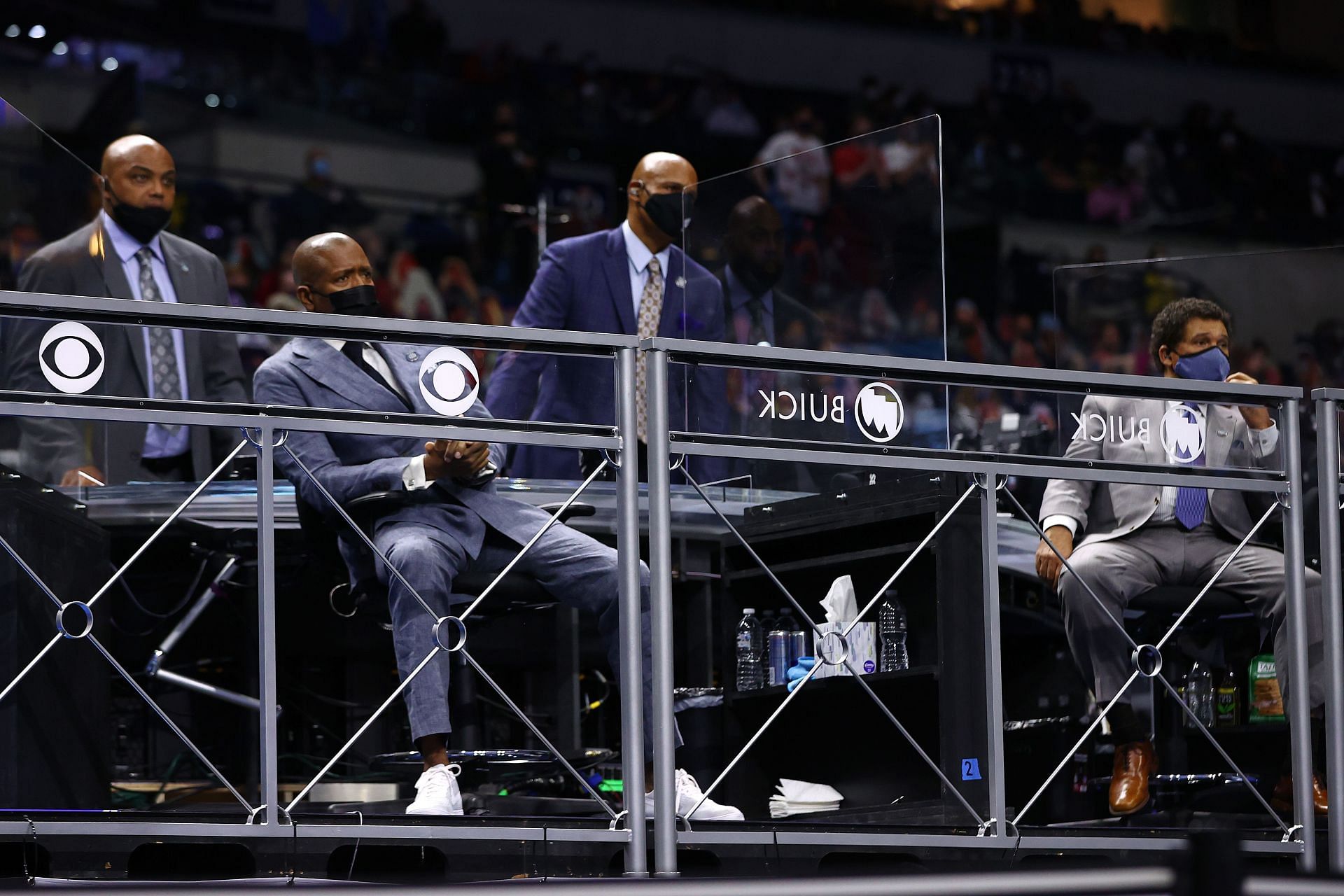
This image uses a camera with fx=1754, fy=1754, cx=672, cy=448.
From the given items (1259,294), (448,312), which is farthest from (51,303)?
(448,312)

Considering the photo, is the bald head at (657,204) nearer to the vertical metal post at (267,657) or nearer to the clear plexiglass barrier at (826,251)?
the clear plexiglass barrier at (826,251)

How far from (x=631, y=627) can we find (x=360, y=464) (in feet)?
2.76

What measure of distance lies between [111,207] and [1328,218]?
40.2ft

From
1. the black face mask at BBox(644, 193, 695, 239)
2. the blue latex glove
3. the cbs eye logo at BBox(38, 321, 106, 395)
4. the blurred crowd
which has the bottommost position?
the blue latex glove

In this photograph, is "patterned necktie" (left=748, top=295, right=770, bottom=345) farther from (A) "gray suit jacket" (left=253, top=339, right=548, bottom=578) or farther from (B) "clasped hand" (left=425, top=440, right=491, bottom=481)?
(B) "clasped hand" (left=425, top=440, right=491, bottom=481)

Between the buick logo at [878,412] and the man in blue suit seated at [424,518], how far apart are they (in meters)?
0.58

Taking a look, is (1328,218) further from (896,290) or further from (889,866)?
(889,866)

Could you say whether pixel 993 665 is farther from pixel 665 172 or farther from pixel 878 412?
pixel 665 172

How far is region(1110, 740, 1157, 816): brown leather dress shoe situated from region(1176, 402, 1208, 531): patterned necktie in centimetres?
59

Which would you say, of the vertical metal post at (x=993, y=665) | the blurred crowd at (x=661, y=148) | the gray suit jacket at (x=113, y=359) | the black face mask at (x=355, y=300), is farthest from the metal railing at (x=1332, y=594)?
the blurred crowd at (x=661, y=148)

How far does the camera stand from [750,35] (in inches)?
598

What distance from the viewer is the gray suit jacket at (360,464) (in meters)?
3.84

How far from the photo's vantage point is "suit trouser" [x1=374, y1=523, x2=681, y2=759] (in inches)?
142

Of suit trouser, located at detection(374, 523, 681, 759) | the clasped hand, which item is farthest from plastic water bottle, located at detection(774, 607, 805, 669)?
the clasped hand
